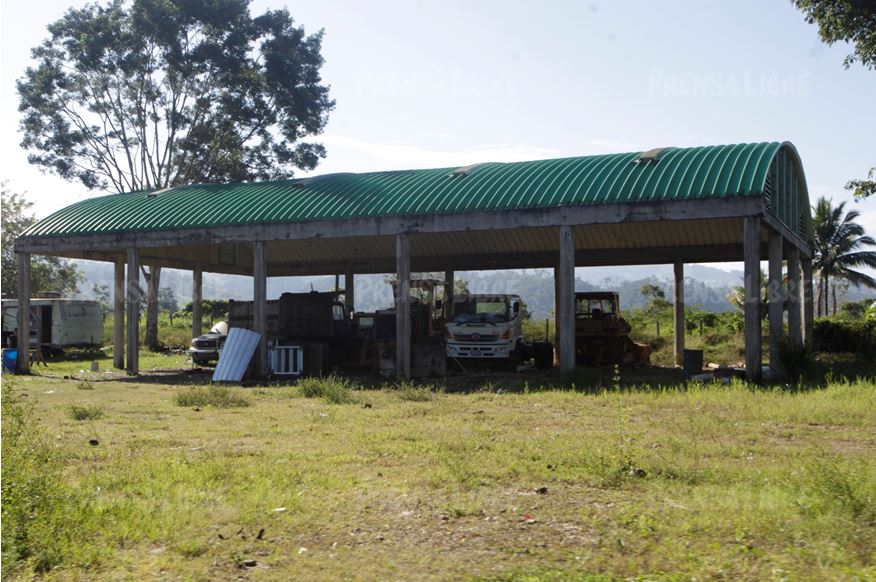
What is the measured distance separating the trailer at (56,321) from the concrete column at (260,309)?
16868 mm

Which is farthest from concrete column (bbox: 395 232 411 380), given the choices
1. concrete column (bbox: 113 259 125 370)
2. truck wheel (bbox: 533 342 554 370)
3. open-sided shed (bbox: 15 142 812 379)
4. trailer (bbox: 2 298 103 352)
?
trailer (bbox: 2 298 103 352)

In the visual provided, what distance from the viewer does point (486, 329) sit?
931 inches

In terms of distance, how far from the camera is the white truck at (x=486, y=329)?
2366 cm

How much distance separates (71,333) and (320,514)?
33.3 metres

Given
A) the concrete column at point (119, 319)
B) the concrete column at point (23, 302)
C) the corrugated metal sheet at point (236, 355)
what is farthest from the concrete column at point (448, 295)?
the concrete column at point (23, 302)

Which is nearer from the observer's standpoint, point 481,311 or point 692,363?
point 692,363

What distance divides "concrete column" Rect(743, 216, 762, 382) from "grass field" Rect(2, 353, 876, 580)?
14.1ft

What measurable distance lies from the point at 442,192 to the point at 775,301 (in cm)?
859

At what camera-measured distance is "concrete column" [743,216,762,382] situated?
57.6ft

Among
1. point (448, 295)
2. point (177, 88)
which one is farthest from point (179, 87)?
point (448, 295)

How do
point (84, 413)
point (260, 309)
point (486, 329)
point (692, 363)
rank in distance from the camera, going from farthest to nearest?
point (486, 329), point (260, 309), point (692, 363), point (84, 413)

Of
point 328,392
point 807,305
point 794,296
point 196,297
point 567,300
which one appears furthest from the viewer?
point 196,297

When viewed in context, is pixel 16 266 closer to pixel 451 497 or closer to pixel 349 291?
pixel 349 291

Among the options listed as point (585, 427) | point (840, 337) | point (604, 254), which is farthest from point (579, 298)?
point (585, 427)
